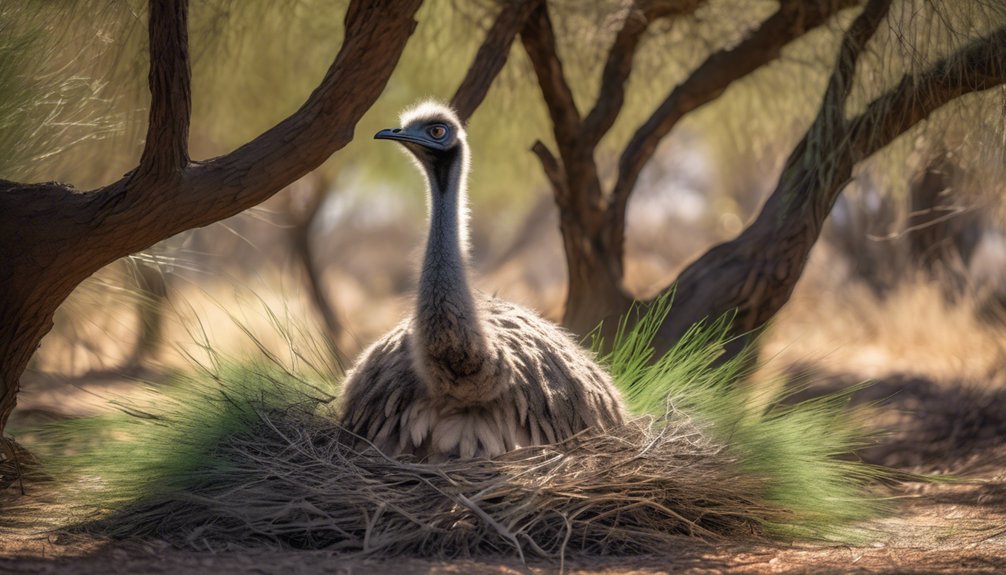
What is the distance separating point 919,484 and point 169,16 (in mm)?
4031

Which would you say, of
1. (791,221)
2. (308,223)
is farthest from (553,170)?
(308,223)

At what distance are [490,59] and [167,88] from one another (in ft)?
7.18

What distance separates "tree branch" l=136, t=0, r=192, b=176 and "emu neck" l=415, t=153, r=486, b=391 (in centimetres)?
94

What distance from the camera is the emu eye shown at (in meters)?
4.12

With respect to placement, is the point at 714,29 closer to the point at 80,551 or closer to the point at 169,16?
the point at 169,16

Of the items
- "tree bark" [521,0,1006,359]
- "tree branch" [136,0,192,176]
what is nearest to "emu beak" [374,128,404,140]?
"tree branch" [136,0,192,176]

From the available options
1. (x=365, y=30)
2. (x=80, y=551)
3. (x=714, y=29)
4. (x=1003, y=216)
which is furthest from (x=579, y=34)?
(x=80, y=551)

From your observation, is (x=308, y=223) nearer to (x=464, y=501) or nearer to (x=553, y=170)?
(x=553, y=170)

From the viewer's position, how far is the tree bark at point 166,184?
12.5 feet

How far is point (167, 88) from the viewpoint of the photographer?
3.80 metres

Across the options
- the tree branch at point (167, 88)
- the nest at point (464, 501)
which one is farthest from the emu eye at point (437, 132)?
the nest at point (464, 501)

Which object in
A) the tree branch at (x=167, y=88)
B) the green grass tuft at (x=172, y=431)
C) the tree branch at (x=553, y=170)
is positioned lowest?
the green grass tuft at (x=172, y=431)

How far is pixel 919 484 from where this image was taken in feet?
17.8

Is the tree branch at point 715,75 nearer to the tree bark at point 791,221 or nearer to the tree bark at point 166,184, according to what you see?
the tree bark at point 791,221
